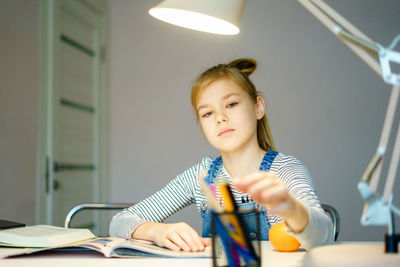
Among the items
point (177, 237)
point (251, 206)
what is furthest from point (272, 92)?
point (177, 237)

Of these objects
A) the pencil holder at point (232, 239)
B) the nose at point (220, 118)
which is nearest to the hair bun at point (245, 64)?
the nose at point (220, 118)

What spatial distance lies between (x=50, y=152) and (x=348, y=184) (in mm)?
2189

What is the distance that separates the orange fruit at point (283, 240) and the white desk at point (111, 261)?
1 centimetres

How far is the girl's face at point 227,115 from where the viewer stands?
1359mm

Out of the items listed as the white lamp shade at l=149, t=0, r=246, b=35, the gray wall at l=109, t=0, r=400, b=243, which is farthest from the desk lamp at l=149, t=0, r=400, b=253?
the gray wall at l=109, t=0, r=400, b=243

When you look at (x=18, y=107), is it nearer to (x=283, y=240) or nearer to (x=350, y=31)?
(x=283, y=240)

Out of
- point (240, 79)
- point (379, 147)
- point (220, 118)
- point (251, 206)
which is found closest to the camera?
point (379, 147)

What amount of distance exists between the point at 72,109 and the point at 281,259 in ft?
9.02

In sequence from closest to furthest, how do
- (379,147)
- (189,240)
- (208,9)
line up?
(379,147) → (208,9) → (189,240)

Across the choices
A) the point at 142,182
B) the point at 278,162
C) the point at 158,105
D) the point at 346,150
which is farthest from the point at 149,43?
the point at 278,162

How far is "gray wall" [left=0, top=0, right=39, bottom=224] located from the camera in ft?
8.28

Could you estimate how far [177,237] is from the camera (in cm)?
102

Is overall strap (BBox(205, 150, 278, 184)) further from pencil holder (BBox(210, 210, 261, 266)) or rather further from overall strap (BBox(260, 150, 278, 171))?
pencil holder (BBox(210, 210, 261, 266))

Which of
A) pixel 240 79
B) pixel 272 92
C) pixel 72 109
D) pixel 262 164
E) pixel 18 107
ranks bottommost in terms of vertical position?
pixel 262 164
